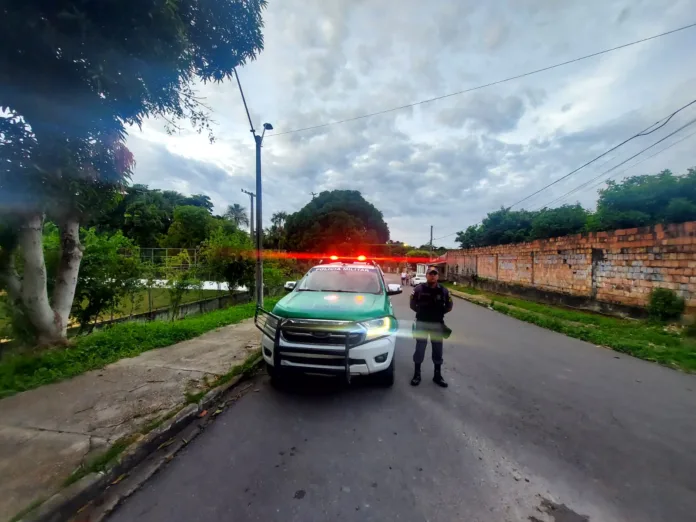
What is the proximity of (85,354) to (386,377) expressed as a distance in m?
4.71

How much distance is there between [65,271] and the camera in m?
5.39

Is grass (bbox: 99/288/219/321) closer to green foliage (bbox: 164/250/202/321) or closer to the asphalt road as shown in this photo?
green foliage (bbox: 164/250/202/321)

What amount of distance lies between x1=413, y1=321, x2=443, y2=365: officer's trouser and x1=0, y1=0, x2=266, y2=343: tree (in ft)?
15.6


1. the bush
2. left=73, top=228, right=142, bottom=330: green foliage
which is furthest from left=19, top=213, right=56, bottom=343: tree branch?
the bush

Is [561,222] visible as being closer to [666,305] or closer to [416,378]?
[666,305]

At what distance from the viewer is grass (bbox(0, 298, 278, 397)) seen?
4.19 m

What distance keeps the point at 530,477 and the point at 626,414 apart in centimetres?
219

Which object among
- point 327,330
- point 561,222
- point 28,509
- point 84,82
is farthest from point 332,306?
point 561,222

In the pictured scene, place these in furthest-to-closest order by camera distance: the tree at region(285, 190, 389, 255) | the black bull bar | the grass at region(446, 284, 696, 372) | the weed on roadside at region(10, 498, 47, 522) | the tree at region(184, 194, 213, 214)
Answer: the tree at region(184, 194, 213, 214)
the tree at region(285, 190, 389, 255)
the grass at region(446, 284, 696, 372)
the black bull bar
the weed on roadside at region(10, 498, 47, 522)

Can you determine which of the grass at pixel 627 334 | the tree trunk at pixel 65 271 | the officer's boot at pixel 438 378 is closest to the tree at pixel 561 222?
the grass at pixel 627 334

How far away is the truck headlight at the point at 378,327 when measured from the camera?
4059 mm

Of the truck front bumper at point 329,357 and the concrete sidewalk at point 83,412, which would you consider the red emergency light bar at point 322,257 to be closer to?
the concrete sidewalk at point 83,412

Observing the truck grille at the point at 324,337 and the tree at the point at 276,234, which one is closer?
the truck grille at the point at 324,337

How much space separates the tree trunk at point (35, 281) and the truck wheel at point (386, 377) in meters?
5.09
